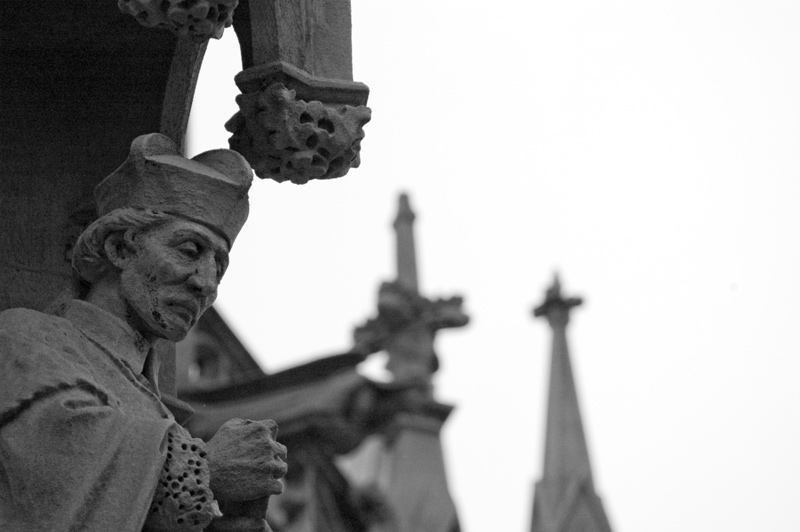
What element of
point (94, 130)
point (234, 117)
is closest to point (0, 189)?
A: point (94, 130)

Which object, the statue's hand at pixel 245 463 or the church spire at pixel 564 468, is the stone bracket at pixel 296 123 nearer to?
the statue's hand at pixel 245 463

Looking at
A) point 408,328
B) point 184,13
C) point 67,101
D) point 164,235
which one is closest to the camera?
point 184,13

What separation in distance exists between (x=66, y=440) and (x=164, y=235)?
78 centimetres

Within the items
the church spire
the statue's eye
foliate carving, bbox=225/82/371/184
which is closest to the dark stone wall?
foliate carving, bbox=225/82/371/184

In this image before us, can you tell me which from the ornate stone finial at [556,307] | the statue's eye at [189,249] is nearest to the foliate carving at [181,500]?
the statue's eye at [189,249]

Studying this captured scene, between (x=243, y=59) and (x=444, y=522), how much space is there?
9735 mm

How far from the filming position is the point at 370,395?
663 inches

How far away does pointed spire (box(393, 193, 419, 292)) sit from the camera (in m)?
19.0

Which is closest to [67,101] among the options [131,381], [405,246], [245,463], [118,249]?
[118,249]

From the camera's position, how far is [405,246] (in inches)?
778

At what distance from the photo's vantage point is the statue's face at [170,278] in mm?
6496

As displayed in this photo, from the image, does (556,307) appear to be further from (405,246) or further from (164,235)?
(164,235)

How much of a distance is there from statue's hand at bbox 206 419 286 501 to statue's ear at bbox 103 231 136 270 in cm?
60

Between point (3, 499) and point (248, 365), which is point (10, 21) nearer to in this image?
point (3, 499)
